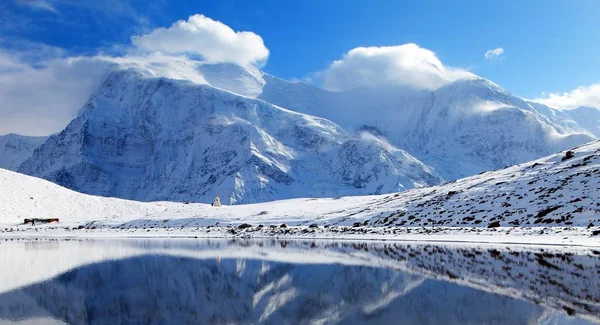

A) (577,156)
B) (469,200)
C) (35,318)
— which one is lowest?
(35,318)

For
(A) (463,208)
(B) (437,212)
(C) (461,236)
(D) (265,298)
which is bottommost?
(D) (265,298)

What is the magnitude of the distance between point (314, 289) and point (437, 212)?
46226 mm

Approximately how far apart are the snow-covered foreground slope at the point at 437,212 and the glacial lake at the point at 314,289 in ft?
51.2

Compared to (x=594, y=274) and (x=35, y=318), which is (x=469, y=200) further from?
(x=35, y=318)

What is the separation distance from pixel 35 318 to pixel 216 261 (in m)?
15.0

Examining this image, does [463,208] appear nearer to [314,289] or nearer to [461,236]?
[461,236]

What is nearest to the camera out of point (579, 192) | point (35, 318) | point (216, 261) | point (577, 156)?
point (35, 318)

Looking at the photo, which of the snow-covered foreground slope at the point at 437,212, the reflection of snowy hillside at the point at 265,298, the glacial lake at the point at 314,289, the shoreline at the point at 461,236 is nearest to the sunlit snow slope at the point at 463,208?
the snow-covered foreground slope at the point at 437,212

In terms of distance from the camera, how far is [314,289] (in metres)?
18.9

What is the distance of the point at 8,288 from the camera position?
66.4 ft

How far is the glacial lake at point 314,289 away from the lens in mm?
14180

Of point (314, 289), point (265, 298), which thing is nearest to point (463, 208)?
point (314, 289)

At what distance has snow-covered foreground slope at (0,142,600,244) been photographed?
4938cm

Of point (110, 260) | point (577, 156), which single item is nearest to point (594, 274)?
point (110, 260)
